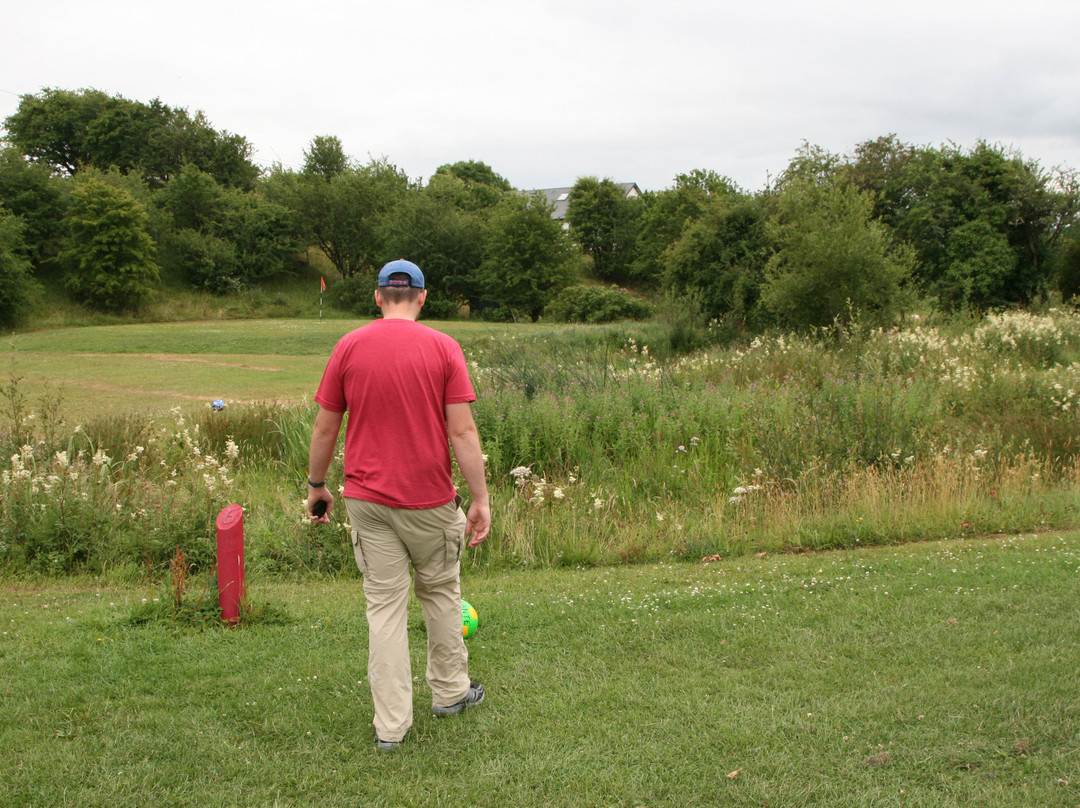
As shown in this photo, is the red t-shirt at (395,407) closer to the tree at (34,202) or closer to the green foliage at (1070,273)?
the green foliage at (1070,273)

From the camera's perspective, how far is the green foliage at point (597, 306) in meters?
44.5

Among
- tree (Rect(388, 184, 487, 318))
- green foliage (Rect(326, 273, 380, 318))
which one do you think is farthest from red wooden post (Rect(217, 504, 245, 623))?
tree (Rect(388, 184, 487, 318))

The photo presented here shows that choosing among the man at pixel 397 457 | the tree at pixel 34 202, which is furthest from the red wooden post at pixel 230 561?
the tree at pixel 34 202

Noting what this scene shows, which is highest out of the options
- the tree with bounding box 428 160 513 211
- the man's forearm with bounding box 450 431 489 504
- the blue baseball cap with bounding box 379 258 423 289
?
the tree with bounding box 428 160 513 211

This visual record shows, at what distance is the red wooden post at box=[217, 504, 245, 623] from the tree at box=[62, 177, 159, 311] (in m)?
44.9

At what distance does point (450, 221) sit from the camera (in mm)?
60812

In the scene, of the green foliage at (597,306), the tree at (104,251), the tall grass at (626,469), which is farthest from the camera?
the tree at (104,251)

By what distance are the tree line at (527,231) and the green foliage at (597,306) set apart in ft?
0.56

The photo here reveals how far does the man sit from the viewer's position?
385 cm

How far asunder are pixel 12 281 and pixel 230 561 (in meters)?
40.3

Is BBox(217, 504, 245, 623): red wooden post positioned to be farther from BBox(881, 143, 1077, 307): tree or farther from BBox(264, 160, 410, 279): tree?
BBox(264, 160, 410, 279): tree

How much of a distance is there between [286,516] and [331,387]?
4540mm

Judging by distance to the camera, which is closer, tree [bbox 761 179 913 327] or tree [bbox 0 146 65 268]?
tree [bbox 761 179 913 327]

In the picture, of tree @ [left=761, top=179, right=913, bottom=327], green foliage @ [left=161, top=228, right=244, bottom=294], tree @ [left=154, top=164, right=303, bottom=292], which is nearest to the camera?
tree @ [left=761, top=179, right=913, bottom=327]
